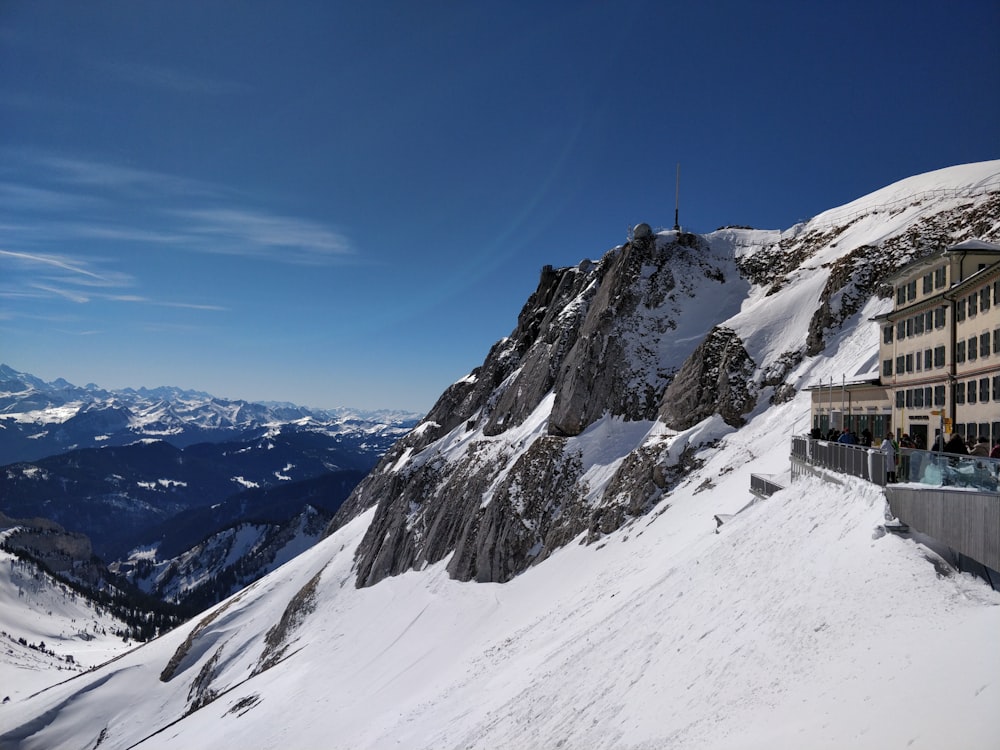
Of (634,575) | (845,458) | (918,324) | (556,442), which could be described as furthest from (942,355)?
(556,442)

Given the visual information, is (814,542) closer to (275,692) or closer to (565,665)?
(565,665)

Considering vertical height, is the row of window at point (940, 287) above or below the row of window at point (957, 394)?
above

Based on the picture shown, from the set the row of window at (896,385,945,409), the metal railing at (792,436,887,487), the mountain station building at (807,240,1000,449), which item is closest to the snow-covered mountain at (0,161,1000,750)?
the metal railing at (792,436,887,487)

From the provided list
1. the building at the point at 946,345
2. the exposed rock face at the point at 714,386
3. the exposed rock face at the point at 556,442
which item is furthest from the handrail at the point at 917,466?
the exposed rock face at the point at 714,386

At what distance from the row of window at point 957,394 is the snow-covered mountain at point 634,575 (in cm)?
755

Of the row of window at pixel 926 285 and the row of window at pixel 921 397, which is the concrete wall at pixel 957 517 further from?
the row of window at pixel 926 285

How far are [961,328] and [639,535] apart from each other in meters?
20.6

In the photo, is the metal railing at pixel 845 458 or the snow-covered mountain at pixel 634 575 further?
the metal railing at pixel 845 458

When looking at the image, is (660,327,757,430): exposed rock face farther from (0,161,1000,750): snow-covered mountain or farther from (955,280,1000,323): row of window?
(955,280,1000,323): row of window

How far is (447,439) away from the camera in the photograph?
275 feet

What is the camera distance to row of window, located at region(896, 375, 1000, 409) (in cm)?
2161

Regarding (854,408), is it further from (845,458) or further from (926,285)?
(845,458)

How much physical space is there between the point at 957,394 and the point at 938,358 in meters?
2.08

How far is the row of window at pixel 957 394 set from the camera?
851 inches
